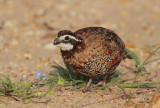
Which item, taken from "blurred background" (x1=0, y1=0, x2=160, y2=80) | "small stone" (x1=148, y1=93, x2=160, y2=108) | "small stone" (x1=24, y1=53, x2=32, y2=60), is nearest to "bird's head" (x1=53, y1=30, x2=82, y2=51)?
"small stone" (x1=148, y1=93, x2=160, y2=108)

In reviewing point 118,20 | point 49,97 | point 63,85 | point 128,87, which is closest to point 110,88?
point 128,87

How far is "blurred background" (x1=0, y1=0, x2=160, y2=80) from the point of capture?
21.9ft

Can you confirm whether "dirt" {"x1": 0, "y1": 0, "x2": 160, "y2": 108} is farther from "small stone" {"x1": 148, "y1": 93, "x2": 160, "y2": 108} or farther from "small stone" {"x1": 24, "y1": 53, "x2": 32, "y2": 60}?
"small stone" {"x1": 148, "y1": 93, "x2": 160, "y2": 108}

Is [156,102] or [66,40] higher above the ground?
[66,40]

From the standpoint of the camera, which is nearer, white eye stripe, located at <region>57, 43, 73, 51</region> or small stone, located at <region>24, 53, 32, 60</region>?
white eye stripe, located at <region>57, 43, 73, 51</region>

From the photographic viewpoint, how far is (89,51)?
A: 14.6 ft

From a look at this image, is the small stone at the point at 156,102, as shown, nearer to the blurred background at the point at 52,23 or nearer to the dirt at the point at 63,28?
the dirt at the point at 63,28


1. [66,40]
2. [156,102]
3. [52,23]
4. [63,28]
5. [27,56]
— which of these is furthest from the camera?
[52,23]

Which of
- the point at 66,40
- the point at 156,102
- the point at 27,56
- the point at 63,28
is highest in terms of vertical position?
the point at 63,28

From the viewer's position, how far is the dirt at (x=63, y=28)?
4.50 m

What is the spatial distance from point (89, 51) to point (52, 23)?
14.7ft

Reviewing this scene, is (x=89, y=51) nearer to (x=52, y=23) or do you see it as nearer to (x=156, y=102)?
(x=156, y=102)

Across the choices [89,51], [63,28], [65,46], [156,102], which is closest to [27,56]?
[63,28]

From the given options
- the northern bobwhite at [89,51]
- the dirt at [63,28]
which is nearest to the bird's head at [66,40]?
the northern bobwhite at [89,51]
